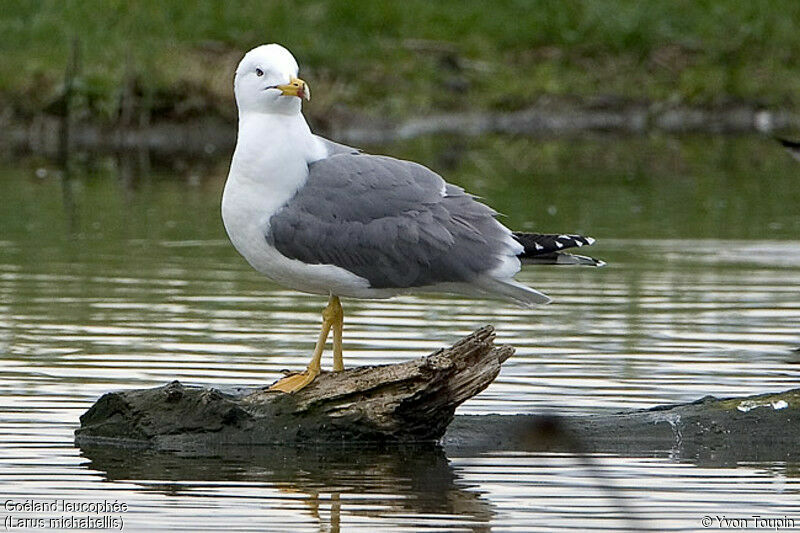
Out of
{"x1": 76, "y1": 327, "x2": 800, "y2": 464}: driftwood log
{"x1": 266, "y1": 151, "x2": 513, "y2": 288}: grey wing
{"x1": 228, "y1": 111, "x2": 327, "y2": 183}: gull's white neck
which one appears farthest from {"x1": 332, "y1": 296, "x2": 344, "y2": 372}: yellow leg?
{"x1": 228, "y1": 111, "x2": 327, "y2": 183}: gull's white neck

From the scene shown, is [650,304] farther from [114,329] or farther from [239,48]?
[239,48]

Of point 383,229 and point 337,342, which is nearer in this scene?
point 383,229

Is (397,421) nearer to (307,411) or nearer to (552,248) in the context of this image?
(307,411)

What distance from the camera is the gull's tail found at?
26.0 feet

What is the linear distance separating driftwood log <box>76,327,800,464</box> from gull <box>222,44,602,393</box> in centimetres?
20

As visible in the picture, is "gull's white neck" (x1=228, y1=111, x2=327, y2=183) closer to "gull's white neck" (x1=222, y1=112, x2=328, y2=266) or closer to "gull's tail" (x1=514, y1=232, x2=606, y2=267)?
"gull's white neck" (x1=222, y1=112, x2=328, y2=266)

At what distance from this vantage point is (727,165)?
23312 millimetres

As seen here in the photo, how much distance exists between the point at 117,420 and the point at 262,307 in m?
4.08

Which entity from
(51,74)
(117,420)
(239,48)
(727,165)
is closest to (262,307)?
(117,420)

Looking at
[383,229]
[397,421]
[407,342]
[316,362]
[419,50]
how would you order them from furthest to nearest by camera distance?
1. [419,50]
2. [407,342]
3. [316,362]
4. [383,229]
5. [397,421]

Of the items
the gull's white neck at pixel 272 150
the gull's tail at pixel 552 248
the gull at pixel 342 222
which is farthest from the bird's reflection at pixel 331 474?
the gull's white neck at pixel 272 150

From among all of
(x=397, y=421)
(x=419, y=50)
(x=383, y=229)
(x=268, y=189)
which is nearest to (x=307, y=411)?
(x=397, y=421)

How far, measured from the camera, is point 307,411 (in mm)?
8000

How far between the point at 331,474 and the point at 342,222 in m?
1.12
